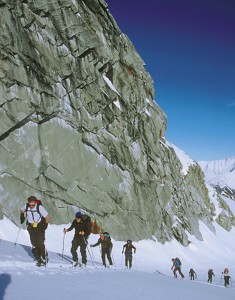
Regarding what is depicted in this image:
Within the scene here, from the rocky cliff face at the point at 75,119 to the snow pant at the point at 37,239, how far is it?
679 inches

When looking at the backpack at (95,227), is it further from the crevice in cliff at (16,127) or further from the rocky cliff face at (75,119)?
the crevice in cliff at (16,127)

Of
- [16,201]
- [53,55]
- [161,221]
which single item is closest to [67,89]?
[53,55]

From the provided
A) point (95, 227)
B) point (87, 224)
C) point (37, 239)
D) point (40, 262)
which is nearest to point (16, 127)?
point (95, 227)

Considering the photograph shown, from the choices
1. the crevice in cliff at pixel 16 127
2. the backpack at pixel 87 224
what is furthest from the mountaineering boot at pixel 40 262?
the crevice in cliff at pixel 16 127

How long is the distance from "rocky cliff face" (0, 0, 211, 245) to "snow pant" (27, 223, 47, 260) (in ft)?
56.6

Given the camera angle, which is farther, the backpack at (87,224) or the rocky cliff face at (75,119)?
the rocky cliff face at (75,119)

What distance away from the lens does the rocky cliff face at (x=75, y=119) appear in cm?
2825

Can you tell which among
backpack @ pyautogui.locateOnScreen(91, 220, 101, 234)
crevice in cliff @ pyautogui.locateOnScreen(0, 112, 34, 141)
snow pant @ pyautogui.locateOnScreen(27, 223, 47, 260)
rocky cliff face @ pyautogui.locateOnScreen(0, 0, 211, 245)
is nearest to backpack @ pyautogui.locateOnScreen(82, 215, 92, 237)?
snow pant @ pyautogui.locateOnScreen(27, 223, 47, 260)

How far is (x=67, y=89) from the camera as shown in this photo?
32219mm

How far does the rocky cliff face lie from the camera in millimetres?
28250

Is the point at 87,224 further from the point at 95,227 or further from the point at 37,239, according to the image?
the point at 95,227

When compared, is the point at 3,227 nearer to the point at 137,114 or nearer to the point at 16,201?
the point at 16,201

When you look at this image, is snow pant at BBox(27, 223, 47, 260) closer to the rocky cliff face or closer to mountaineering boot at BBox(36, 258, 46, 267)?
mountaineering boot at BBox(36, 258, 46, 267)

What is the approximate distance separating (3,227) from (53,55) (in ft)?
52.3
